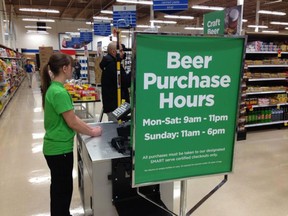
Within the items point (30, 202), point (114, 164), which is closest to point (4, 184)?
point (30, 202)

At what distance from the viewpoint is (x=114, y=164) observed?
1761 millimetres

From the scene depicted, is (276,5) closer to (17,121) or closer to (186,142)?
(17,121)

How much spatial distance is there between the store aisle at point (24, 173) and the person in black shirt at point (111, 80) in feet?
3.78

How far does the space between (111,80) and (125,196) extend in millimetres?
2253

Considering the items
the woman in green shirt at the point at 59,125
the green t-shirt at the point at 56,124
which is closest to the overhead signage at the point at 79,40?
the woman in green shirt at the point at 59,125

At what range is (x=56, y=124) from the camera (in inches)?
79.1

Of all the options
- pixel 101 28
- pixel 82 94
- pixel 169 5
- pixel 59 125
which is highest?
pixel 101 28

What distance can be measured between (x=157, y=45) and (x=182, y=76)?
0.20 meters

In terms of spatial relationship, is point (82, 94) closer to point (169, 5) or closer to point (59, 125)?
point (169, 5)

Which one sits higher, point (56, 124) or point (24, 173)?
point (56, 124)

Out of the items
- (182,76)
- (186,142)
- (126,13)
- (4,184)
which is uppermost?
(126,13)

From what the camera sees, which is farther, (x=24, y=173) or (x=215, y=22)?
(x=215, y=22)

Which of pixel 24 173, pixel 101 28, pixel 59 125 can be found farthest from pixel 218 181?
pixel 101 28

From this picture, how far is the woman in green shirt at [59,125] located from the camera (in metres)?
1.92
